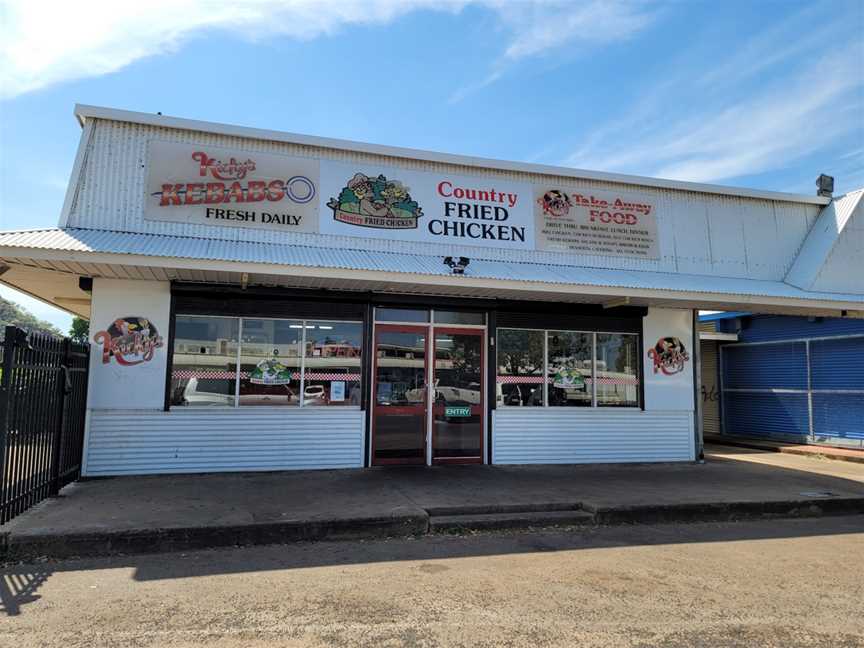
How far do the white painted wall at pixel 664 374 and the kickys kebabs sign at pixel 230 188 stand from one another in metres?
6.64

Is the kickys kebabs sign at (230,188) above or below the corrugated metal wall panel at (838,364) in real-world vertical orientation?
above

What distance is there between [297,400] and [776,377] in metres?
12.2

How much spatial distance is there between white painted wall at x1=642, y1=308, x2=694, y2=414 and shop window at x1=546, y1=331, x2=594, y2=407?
1183 millimetres

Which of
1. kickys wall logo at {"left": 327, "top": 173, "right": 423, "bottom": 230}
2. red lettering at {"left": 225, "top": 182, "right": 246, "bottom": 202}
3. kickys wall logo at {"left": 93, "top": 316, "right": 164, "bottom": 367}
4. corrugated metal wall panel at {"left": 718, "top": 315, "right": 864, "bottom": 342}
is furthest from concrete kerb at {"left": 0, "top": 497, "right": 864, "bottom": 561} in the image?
corrugated metal wall panel at {"left": 718, "top": 315, "right": 864, "bottom": 342}

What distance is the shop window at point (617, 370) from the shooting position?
37.9 ft

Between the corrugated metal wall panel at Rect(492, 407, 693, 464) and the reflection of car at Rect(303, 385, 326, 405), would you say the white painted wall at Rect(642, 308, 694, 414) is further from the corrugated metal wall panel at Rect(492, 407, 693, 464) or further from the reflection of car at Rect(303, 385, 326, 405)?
the reflection of car at Rect(303, 385, 326, 405)

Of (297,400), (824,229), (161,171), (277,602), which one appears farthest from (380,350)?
(824,229)

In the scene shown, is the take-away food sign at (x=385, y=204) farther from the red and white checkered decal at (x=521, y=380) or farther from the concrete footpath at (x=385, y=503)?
the concrete footpath at (x=385, y=503)

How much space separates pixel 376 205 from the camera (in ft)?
34.2

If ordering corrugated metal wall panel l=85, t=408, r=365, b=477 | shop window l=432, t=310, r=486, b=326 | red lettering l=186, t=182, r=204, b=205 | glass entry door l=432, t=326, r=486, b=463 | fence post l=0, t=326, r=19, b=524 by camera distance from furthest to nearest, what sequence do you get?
1. shop window l=432, t=310, r=486, b=326
2. glass entry door l=432, t=326, r=486, b=463
3. red lettering l=186, t=182, r=204, b=205
4. corrugated metal wall panel l=85, t=408, r=365, b=477
5. fence post l=0, t=326, r=19, b=524

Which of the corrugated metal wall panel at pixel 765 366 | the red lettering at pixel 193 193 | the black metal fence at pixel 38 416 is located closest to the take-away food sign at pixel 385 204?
the red lettering at pixel 193 193

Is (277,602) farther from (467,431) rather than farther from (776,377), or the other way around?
(776,377)

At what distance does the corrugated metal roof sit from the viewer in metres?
8.02

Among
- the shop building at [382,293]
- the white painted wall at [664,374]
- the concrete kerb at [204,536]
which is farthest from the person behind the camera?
the white painted wall at [664,374]
